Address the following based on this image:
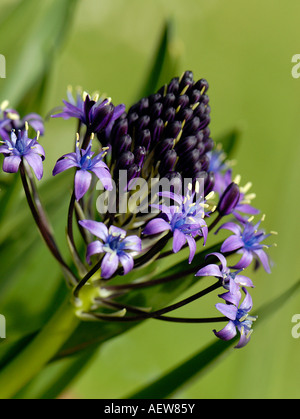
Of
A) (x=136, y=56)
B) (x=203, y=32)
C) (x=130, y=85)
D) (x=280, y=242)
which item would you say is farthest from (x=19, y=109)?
(x=203, y=32)

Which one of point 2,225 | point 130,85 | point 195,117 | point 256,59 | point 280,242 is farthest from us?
point 256,59

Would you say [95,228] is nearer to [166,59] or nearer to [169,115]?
[169,115]

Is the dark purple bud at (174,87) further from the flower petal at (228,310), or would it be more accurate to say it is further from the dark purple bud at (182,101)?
the flower petal at (228,310)

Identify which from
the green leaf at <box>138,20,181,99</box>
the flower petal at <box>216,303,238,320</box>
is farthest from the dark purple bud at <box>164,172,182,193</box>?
the green leaf at <box>138,20,181,99</box>

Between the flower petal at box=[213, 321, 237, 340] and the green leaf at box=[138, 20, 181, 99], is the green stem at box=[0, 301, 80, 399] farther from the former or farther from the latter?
the green leaf at box=[138, 20, 181, 99]

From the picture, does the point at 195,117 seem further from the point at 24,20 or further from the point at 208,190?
the point at 24,20

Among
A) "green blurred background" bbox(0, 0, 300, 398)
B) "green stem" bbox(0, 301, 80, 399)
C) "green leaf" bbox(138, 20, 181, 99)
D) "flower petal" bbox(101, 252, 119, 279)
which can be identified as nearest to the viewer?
"flower petal" bbox(101, 252, 119, 279)

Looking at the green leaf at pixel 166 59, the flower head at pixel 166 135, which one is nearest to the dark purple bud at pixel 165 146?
the flower head at pixel 166 135

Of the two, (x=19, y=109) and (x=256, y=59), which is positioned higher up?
(x=256, y=59)
